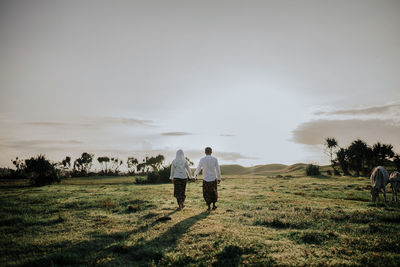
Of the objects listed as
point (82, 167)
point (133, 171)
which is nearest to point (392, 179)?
point (133, 171)

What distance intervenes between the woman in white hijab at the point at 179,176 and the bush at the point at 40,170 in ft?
82.0

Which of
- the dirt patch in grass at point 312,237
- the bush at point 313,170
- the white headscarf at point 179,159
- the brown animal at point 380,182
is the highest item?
the white headscarf at point 179,159

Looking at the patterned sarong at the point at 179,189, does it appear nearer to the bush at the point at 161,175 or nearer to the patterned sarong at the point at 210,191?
the patterned sarong at the point at 210,191

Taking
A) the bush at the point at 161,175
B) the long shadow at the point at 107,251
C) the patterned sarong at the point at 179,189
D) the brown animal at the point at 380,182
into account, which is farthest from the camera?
the bush at the point at 161,175

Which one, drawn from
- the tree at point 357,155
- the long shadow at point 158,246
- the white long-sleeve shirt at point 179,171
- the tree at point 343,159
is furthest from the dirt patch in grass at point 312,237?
the tree at point 343,159

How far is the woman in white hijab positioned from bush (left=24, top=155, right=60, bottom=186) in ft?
82.0

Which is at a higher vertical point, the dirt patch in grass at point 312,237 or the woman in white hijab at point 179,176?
the woman in white hijab at point 179,176

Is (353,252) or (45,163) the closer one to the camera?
(353,252)

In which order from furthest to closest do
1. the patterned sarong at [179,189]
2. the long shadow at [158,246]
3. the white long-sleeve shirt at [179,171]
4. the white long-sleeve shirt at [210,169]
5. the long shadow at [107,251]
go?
the white long-sleeve shirt at [179,171]
the patterned sarong at [179,189]
the white long-sleeve shirt at [210,169]
the long shadow at [158,246]
the long shadow at [107,251]

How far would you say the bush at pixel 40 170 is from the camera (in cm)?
2869

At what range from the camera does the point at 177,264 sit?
582cm

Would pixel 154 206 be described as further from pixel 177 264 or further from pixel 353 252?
pixel 353 252

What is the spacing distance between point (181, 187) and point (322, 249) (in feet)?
26.8

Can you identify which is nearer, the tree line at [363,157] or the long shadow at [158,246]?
the long shadow at [158,246]
